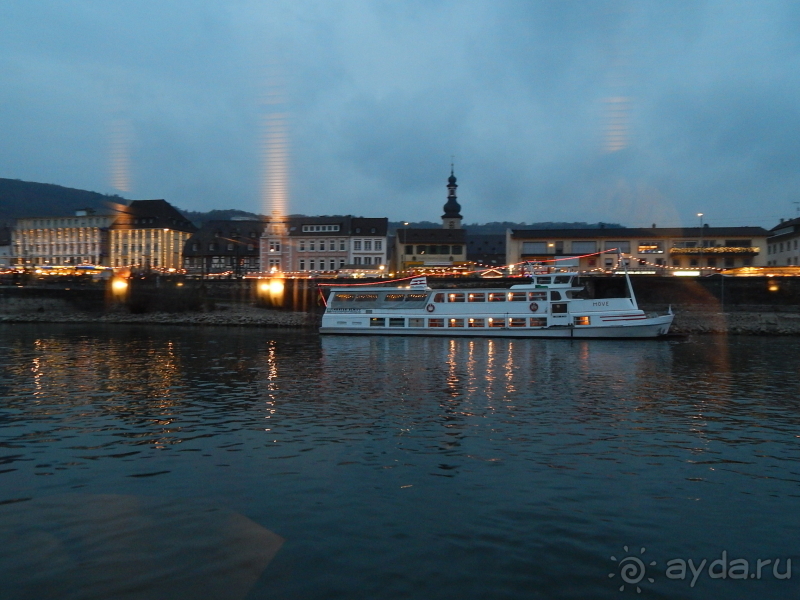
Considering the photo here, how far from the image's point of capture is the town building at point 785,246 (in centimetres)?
9138

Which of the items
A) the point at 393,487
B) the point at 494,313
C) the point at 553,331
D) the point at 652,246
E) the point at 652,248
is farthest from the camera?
the point at 652,246

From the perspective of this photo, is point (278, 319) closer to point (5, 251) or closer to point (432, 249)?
point (432, 249)

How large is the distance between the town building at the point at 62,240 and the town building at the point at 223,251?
23.0 metres

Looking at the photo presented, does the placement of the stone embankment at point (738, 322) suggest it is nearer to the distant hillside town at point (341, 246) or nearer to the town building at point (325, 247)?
the distant hillside town at point (341, 246)

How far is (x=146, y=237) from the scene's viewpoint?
117m

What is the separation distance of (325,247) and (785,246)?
72662 millimetres

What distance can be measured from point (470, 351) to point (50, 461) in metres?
31.5

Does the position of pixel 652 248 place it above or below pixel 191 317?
above

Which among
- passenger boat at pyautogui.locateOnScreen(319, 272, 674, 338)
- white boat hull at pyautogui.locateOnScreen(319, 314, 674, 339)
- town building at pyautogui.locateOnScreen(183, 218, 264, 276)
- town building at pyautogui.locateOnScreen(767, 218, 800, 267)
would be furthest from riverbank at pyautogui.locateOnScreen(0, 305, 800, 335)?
town building at pyautogui.locateOnScreen(767, 218, 800, 267)

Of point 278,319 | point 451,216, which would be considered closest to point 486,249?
point 451,216

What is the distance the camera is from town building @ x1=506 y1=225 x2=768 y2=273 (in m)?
92.6

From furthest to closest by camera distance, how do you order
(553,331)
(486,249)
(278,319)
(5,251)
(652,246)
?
1. (486,249)
2. (5,251)
3. (652,246)
4. (278,319)
5. (553,331)

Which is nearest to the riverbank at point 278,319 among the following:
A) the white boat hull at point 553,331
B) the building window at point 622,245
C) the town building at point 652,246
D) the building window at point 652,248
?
the white boat hull at point 553,331

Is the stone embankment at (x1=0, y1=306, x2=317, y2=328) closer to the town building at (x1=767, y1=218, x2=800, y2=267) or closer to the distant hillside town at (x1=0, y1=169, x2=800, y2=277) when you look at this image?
the distant hillside town at (x1=0, y1=169, x2=800, y2=277)
